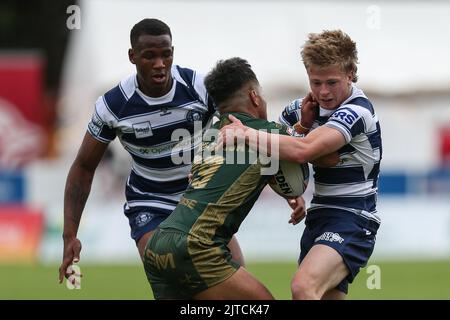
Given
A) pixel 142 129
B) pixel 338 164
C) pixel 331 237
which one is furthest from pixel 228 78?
pixel 142 129

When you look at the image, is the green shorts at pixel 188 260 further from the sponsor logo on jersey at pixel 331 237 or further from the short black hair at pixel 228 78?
the short black hair at pixel 228 78

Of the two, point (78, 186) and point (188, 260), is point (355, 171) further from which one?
point (78, 186)

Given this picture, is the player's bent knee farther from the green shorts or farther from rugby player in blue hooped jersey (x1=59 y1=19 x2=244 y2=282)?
rugby player in blue hooped jersey (x1=59 y1=19 x2=244 y2=282)

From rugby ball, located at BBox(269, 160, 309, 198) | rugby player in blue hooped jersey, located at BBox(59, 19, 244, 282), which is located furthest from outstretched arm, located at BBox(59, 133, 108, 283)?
rugby ball, located at BBox(269, 160, 309, 198)

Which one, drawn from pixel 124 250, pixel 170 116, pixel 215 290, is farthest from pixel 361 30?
pixel 215 290

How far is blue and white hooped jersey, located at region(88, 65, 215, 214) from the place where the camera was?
26.4 feet

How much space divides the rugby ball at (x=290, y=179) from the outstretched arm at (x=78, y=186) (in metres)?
1.68

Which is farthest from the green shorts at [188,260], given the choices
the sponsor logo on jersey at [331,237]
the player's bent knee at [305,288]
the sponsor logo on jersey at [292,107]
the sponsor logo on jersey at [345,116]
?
the sponsor logo on jersey at [292,107]

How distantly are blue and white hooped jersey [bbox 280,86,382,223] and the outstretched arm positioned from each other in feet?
5.57

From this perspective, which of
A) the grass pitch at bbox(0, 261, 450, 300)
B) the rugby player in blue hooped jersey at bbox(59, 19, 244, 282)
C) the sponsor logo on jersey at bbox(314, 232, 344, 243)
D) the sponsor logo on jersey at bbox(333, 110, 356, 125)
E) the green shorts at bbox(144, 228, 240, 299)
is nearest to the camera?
the green shorts at bbox(144, 228, 240, 299)

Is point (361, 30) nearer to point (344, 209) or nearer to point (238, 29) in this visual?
point (238, 29)

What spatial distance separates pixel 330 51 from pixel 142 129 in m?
1.72

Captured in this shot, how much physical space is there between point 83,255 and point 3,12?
1710 cm
